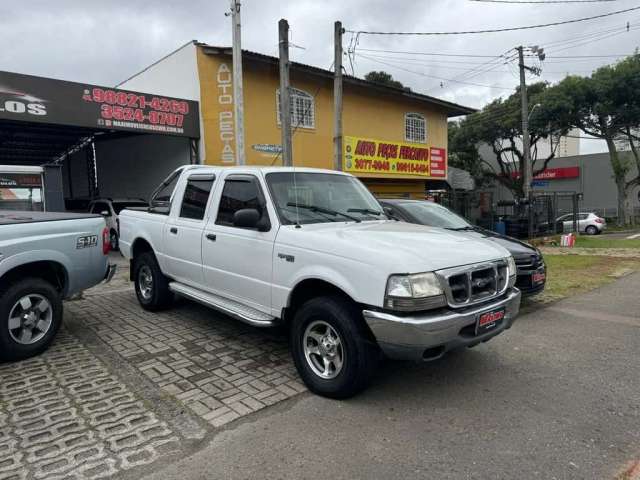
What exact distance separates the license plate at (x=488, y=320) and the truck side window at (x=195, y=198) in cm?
313

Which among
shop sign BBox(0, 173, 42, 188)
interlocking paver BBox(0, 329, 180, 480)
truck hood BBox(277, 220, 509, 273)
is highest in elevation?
shop sign BBox(0, 173, 42, 188)

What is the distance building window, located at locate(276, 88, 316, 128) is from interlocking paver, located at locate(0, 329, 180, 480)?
13366mm

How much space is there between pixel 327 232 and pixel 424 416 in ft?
5.40

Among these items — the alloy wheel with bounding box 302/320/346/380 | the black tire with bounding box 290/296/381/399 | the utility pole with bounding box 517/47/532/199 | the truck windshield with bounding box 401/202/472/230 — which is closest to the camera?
the black tire with bounding box 290/296/381/399

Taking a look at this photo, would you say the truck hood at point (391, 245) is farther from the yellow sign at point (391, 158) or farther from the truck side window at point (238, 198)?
the yellow sign at point (391, 158)

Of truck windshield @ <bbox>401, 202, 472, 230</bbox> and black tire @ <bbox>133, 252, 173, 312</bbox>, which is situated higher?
truck windshield @ <bbox>401, 202, 472, 230</bbox>

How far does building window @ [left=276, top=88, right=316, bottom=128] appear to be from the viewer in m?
16.3

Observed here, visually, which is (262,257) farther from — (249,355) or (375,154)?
(375,154)

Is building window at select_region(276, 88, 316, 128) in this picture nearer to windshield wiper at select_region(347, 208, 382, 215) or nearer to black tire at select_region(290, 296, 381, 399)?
windshield wiper at select_region(347, 208, 382, 215)

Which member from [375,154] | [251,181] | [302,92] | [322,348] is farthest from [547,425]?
[375,154]

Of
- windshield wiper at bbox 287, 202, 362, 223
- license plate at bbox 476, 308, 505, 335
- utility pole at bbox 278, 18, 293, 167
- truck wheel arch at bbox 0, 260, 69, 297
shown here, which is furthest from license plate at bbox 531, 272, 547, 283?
utility pole at bbox 278, 18, 293, 167

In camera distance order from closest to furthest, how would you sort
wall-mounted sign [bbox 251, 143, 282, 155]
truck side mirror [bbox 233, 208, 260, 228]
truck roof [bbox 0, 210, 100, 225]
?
truck side mirror [bbox 233, 208, 260, 228] → truck roof [bbox 0, 210, 100, 225] → wall-mounted sign [bbox 251, 143, 282, 155]

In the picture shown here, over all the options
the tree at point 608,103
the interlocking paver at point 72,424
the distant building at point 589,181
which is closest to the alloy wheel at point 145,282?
the interlocking paver at point 72,424

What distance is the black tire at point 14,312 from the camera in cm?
429
